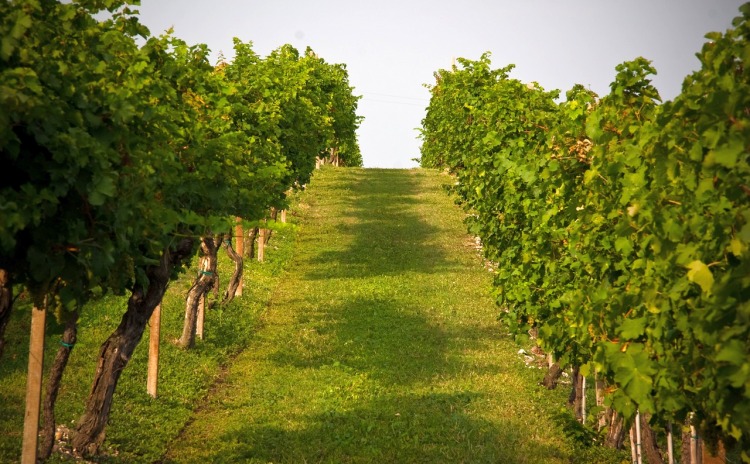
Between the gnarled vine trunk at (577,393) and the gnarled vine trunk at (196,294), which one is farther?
the gnarled vine trunk at (196,294)

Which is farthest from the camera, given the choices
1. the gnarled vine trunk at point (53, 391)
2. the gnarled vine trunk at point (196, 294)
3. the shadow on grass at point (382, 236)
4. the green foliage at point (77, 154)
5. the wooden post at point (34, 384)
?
the shadow on grass at point (382, 236)

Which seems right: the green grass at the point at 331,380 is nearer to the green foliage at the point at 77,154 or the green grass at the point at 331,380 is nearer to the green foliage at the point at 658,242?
the green foliage at the point at 77,154

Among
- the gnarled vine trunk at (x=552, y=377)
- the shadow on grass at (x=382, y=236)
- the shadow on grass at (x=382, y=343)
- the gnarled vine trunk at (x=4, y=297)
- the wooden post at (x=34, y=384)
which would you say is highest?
the gnarled vine trunk at (x=4, y=297)

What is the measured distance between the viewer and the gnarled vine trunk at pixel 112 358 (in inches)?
480

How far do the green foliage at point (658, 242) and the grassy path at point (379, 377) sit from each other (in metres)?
2.58

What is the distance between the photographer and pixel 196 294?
762 inches

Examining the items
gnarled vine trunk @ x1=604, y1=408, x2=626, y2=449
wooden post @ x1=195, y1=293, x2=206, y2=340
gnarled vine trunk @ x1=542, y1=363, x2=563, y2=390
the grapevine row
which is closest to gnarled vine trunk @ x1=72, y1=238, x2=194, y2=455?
the grapevine row

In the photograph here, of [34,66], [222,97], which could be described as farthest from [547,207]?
[34,66]

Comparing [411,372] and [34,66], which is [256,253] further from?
[34,66]

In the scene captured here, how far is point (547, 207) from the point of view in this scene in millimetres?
14180

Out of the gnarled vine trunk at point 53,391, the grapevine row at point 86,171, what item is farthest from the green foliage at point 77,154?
the gnarled vine trunk at point 53,391

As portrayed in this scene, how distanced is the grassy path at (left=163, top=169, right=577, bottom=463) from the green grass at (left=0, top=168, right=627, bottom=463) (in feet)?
0.15

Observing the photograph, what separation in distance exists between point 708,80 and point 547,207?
292 inches

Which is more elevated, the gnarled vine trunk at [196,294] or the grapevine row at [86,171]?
the grapevine row at [86,171]
